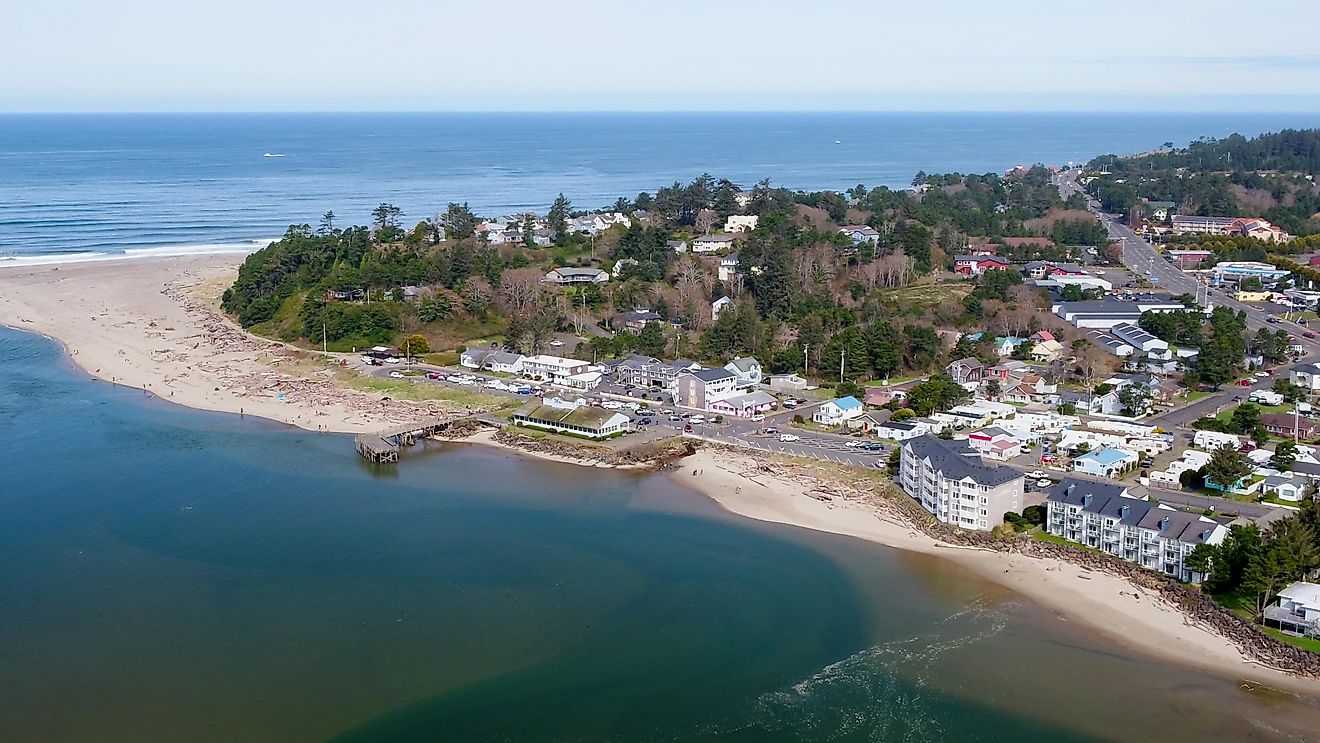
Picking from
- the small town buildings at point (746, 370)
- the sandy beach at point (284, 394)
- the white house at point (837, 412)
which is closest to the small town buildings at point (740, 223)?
the small town buildings at point (746, 370)

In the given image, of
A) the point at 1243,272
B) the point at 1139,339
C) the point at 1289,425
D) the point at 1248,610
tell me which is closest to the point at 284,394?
the point at 1248,610

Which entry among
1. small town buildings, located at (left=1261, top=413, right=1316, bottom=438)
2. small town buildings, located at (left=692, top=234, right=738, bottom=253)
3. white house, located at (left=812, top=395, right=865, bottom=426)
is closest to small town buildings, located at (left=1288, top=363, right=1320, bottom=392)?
small town buildings, located at (left=1261, top=413, right=1316, bottom=438)

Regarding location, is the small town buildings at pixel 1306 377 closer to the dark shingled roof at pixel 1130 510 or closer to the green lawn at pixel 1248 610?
the dark shingled roof at pixel 1130 510

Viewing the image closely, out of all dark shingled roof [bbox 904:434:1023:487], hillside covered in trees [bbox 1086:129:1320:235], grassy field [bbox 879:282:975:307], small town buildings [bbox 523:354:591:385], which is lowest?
small town buildings [bbox 523:354:591:385]

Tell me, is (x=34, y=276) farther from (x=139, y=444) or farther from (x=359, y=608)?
(x=359, y=608)

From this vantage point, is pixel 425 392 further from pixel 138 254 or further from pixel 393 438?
pixel 138 254

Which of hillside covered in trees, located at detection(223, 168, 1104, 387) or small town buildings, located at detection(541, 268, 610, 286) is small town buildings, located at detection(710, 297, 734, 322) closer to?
hillside covered in trees, located at detection(223, 168, 1104, 387)

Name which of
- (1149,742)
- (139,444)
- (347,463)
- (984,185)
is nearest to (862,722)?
(1149,742)
